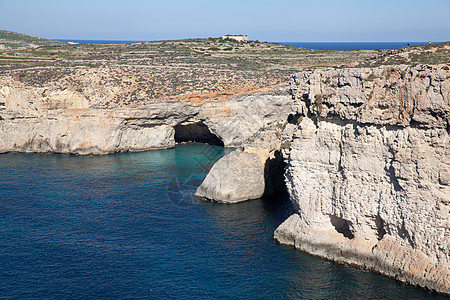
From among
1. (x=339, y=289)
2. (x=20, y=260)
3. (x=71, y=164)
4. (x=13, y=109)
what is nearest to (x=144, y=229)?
(x=20, y=260)

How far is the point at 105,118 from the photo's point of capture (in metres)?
69.8

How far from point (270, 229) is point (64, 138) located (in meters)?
40.2

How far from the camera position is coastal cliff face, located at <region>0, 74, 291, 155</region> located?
69.6 metres

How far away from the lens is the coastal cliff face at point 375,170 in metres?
28.7

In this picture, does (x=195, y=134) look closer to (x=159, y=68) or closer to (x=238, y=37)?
(x=159, y=68)

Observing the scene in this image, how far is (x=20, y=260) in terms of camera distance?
34.7 m

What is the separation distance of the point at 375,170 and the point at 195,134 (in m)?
49.3

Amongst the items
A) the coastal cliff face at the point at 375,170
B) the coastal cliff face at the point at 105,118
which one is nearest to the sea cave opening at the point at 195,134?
the coastal cliff face at the point at 105,118

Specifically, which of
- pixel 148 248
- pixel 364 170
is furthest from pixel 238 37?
pixel 364 170

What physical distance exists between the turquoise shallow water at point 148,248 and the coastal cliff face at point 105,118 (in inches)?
558

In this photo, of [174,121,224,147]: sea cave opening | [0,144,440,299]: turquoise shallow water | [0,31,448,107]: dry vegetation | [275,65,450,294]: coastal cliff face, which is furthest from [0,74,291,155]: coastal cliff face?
[275,65,450,294]: coastal cliff face

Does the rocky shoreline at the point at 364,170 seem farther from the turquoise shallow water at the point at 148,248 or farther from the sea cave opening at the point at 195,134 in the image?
the sea cave opening at the point at 195,134

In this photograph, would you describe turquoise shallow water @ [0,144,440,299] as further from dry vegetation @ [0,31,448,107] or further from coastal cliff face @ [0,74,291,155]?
dry vegetation @ [0,31,448,107]

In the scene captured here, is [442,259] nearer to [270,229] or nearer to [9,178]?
[270,229]
